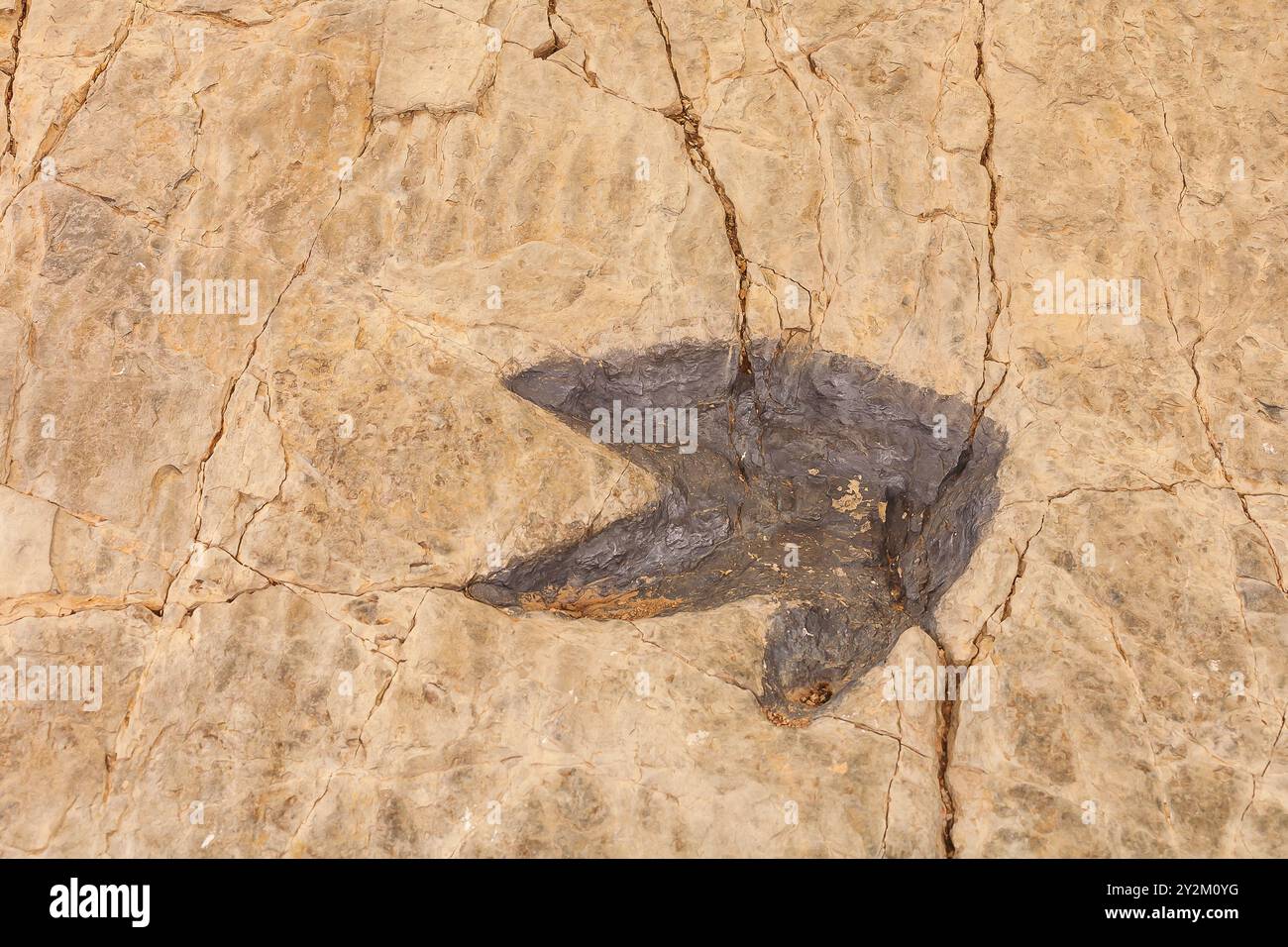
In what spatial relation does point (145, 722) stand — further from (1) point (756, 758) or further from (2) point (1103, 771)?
(2) point (1103, 771)

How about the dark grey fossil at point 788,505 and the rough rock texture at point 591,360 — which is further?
the dark grey fossil at point 788,505

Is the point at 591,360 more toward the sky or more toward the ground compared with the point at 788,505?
more toward the sky

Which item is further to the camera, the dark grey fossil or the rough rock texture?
the dark grey fossil

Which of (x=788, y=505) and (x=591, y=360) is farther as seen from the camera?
(x=788, y=505)

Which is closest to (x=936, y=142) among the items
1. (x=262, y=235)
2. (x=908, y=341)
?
(x=908, y=341)
